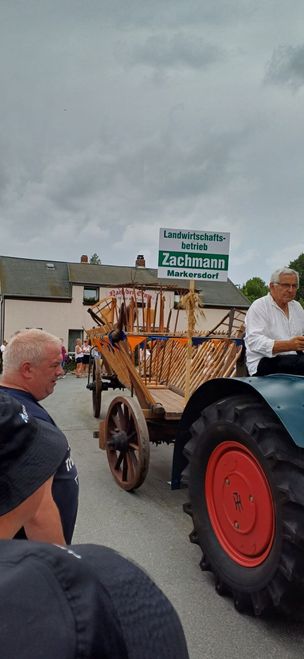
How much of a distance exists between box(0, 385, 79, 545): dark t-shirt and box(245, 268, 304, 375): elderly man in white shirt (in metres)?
1.67

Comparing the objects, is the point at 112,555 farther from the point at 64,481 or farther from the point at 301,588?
the point at 301,588

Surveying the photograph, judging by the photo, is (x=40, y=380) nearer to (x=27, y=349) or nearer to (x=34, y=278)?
(x=27, y=349)

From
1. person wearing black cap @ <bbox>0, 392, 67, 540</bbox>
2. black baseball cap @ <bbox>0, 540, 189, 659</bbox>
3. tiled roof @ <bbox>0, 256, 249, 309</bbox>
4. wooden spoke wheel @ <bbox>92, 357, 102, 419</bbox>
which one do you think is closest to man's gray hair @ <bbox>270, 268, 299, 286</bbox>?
person wearing black cap @ <bbox>0, 392, 67, 540</bbox>

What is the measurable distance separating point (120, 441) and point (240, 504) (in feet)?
7.75

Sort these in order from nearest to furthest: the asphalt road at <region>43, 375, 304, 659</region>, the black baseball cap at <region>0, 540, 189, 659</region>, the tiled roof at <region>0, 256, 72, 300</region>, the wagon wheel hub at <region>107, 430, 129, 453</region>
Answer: the black baseball cap at <region>0, 540, 189, 659</region>, the asphalt road at <region>43, 375, 304, 659</region>, the wagon wheel hub at <region>107, 430, 129, 453</region>, the tiled roof at <region>0, 256, 72, 300</region>

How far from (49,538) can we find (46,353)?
0.78m

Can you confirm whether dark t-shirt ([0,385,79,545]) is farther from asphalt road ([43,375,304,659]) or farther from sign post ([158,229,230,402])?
sign post ([158,229,230,402])

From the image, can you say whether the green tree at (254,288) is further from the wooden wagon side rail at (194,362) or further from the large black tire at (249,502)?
the large black tire at (249,502)

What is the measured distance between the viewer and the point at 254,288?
62.2 meters

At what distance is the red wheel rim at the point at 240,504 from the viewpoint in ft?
8.49

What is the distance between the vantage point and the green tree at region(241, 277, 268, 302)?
60.8m

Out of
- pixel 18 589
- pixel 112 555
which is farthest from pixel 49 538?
pixel 18 589

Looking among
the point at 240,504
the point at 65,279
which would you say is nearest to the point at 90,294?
the point at 65,279

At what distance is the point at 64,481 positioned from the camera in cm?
182
